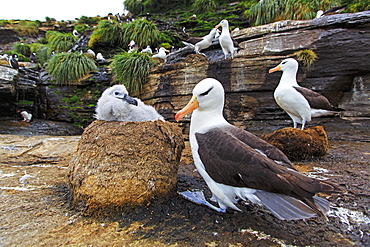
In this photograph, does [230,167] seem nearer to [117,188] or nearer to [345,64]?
[117,188]

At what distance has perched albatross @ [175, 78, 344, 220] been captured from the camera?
178 centimetres

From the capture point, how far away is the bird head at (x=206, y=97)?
8.23 ft

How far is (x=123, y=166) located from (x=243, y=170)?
1.26 meters

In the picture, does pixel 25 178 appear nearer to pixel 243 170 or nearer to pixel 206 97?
pixel 206 97

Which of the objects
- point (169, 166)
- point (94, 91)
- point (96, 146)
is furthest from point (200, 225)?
point (94, 91)

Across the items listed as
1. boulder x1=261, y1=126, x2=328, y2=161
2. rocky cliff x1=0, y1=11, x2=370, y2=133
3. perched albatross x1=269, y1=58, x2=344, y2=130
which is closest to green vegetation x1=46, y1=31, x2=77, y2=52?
rocky cliff x1=0, y1=11, x2=370, y2=133

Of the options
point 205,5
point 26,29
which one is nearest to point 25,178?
point 205,5

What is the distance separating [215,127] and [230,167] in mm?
555

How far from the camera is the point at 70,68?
11344 mm

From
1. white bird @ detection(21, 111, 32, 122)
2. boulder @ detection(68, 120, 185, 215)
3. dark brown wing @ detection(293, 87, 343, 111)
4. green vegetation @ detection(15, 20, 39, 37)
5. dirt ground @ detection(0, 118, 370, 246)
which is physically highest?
green vegetation @ detection(15, 20, 39, 37)

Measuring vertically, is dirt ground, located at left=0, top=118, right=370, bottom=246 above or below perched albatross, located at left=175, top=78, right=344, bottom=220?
below

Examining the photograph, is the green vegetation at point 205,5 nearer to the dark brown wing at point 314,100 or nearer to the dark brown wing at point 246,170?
the dark brown wing at point 314,100

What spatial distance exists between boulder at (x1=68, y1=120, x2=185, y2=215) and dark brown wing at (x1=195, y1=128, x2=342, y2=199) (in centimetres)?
59

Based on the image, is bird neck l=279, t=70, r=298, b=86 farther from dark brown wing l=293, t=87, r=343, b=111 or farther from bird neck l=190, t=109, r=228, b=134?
bird neck l=190, t=109, r=228, b=134
